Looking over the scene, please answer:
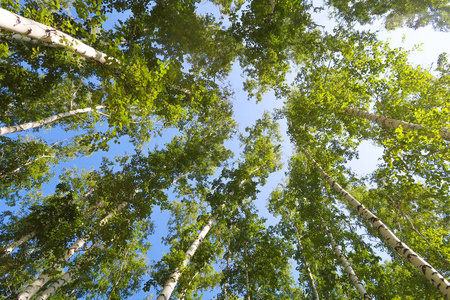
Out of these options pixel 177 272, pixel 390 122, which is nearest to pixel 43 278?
pixel 177 272

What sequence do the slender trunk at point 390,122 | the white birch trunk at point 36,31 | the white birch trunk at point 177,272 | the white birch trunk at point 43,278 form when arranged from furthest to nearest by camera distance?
the white birch trunk at point 43,278 → the white birch trunk at point 177,272 → the slender trunk at point 390,122 → the white birch trunk at point 36,31

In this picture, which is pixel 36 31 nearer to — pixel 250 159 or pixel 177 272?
pixel 177 272

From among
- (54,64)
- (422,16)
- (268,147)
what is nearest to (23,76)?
(54,64)

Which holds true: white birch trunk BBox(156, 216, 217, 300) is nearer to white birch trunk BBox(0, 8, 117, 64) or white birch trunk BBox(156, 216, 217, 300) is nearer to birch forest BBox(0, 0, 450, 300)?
birch forest BBox(0, 0, 450, 300)

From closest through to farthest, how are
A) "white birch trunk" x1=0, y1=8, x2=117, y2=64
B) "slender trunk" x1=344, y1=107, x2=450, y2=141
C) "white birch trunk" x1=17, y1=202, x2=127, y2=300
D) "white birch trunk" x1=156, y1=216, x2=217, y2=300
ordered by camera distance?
"white birch trunk" x1=0, y1=8, x2=117, y2=64, "slender trunk" x1=344, y1=107, x2=450, y2=141, "white birch trunk" x1=156, y1=216, x2=217, y2=300, "white birch trunk" x1=17, y1=202, x2=127, y2=300

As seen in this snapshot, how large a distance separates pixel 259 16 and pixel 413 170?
25.2ft

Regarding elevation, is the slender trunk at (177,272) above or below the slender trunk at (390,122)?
below

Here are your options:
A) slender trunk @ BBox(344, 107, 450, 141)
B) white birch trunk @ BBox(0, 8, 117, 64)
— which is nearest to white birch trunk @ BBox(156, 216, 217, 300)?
white birch trunk @ BBox(0, 8, 117, 64)

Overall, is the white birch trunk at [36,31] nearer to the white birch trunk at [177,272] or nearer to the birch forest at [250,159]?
the birch forest at [250,159]

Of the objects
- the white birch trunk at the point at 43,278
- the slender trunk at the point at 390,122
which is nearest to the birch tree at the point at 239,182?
the white birch trunk at the point at 43,278

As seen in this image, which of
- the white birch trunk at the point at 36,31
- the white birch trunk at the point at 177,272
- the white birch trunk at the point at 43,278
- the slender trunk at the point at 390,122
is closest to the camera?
the white birch trunk at the point at 36,31

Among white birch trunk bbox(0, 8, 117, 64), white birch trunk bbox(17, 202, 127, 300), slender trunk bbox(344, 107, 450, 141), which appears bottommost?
white birch trunk bbox(17, 202, 127, 300)

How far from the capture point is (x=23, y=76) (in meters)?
6.77

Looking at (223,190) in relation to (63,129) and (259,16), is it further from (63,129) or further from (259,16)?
(63,129)
